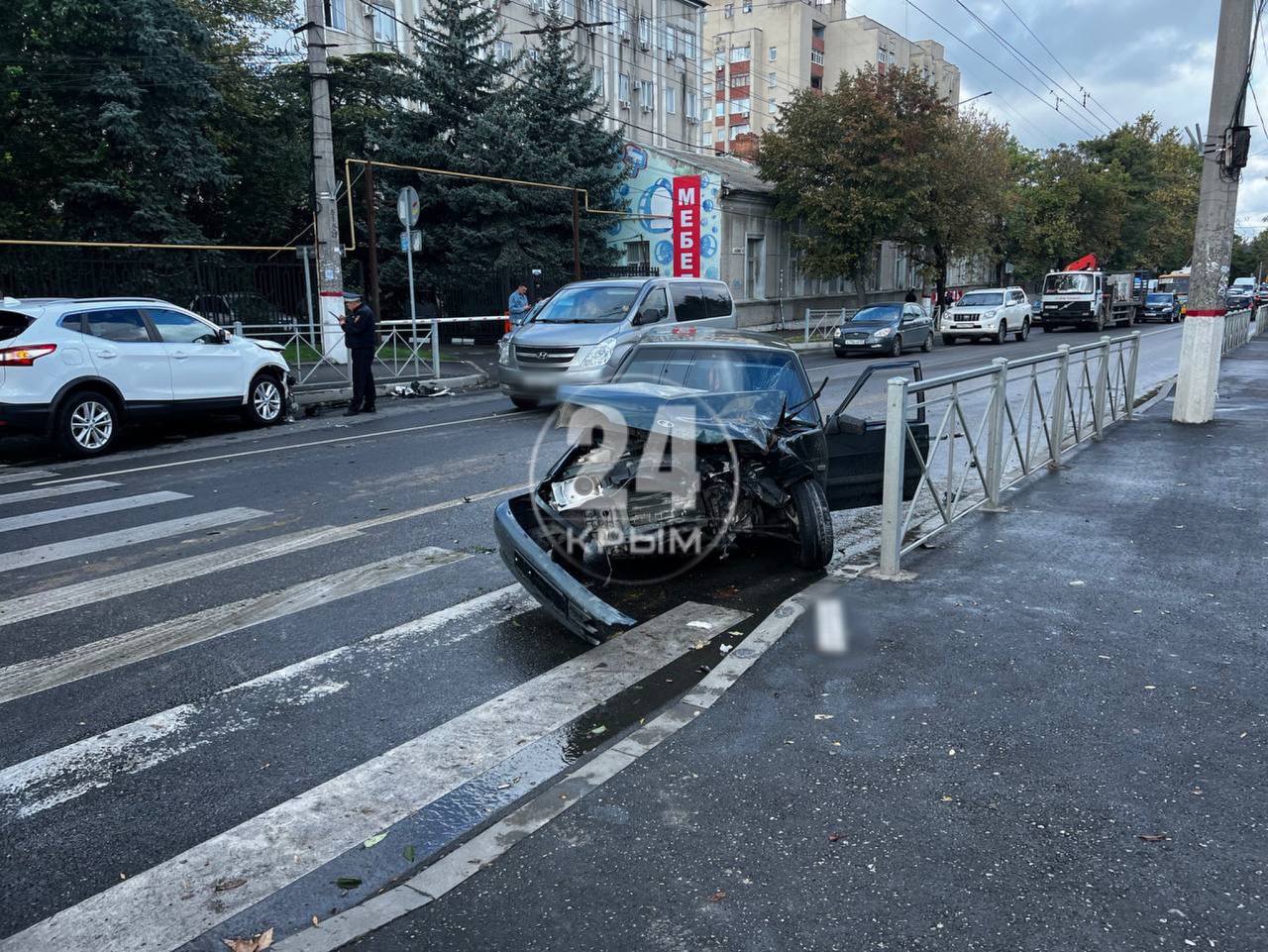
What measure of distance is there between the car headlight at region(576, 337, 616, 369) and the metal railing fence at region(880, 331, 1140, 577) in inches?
239

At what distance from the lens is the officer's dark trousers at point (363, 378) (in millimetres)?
14982

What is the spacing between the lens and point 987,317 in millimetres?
33656

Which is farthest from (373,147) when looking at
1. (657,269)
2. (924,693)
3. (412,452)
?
(924,693)

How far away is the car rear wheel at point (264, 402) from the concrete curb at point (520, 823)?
10443mm

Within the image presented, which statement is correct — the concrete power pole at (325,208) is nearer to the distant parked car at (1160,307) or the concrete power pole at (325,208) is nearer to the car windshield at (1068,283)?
the car windshield at (1068,283)

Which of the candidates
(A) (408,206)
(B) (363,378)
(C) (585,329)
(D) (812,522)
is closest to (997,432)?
(D) (812,522)

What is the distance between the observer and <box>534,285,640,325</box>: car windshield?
48.6ft

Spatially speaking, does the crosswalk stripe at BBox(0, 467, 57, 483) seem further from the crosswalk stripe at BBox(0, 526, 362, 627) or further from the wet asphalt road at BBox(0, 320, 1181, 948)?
the crosswalk stripe at BBox(0, 526, 362, 627)

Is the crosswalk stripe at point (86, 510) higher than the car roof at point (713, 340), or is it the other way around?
the car roof at point (713, 340)

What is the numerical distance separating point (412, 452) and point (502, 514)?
5.94 meters

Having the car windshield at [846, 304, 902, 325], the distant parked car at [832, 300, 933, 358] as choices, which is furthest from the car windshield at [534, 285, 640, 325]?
the car windshield at [846, 304, 902, 325]

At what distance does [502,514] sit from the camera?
5652 millimetres

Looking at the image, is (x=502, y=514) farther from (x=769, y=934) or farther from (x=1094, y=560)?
(x=1094, y=560)

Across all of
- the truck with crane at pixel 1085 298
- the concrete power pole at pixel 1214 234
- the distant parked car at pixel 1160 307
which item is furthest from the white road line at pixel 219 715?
the distant parked car at pixel 1160 307
